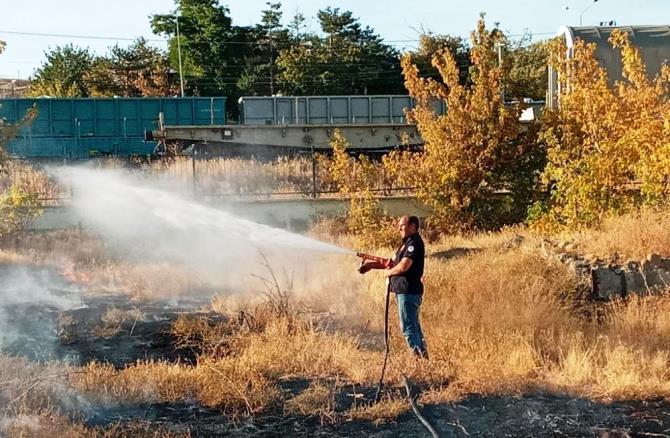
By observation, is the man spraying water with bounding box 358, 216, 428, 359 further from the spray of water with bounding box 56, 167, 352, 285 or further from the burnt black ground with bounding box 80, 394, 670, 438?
A: the spray of water with bounding box 56, 167, 352, 285

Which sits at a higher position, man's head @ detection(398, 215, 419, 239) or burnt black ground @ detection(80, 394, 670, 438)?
man's head @ detection(398, 215, 419, 239)

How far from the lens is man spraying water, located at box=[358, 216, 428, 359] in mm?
7547

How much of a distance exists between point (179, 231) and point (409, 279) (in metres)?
10.7

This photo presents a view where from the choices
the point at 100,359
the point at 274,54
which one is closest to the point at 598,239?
the point at 100,359

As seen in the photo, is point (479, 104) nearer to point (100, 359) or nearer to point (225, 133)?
point (100, 359)

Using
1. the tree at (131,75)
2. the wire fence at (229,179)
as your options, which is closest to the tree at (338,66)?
the tree at (131,75)

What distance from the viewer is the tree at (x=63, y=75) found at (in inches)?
1720

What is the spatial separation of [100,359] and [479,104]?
8944 millimetres

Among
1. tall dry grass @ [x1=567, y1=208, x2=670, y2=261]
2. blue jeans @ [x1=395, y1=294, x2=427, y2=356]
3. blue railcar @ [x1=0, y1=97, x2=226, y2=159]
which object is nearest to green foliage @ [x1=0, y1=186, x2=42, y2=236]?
blue jeans @ [x1=395, y1=294, x2=427, y2=356]

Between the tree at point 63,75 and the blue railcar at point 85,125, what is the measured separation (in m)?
12.6

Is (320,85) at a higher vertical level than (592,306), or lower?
higher

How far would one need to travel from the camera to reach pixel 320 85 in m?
48.0

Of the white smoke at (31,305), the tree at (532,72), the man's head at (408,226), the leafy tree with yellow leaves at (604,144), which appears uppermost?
the tree at (532,72)

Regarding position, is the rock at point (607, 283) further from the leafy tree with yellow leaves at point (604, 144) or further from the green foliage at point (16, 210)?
the green foliage at point (16, 210)
